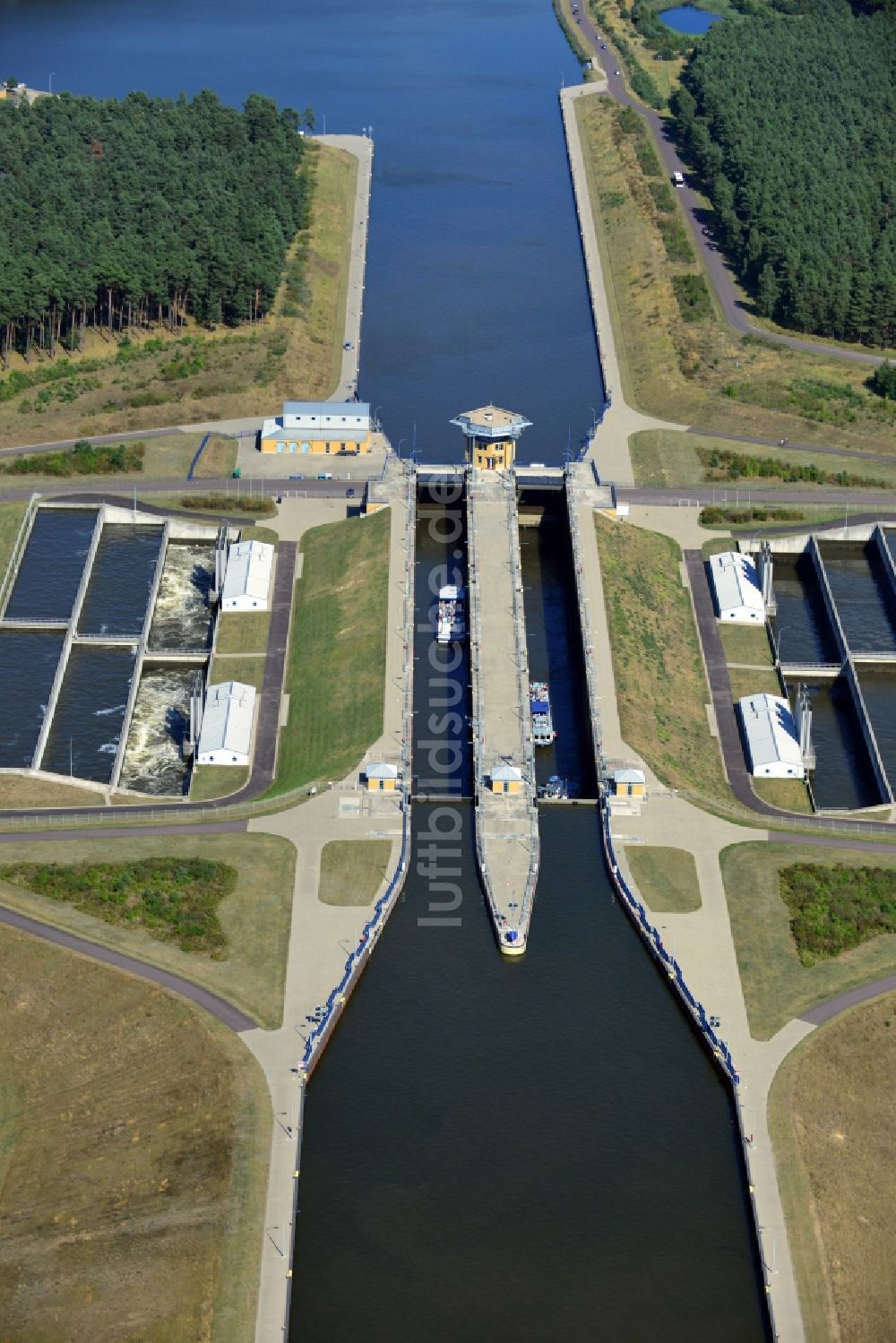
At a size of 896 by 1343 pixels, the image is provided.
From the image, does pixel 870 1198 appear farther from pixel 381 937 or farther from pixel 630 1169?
pixel 381 937

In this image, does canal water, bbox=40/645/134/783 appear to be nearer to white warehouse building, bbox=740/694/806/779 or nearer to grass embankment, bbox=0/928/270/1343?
grass embankment, bbox=0/928/270/1343

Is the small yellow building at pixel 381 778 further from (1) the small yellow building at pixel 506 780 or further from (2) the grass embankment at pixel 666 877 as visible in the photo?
(2) the grass embankment at pixel 666 877

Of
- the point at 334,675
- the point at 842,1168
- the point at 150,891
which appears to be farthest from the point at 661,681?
the point at 842,1168

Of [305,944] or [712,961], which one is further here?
[305,944]

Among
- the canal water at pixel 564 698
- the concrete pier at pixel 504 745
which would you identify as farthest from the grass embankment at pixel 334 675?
the canal water at pixel 564 698

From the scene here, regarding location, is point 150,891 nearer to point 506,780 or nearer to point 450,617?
point 506,780
